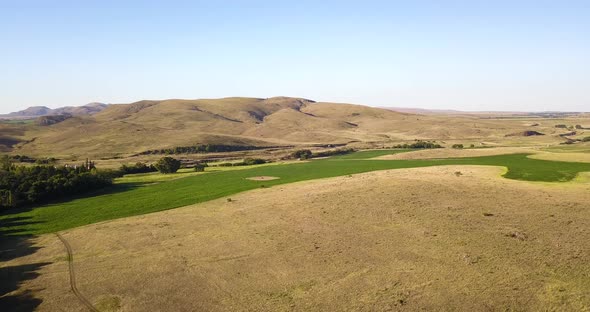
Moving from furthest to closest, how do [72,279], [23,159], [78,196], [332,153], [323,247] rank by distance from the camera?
[332,153] → [23,159] → [78,196] → [323,247] → [72,279]

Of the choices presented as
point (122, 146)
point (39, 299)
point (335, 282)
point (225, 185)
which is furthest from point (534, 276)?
point (122, 146)

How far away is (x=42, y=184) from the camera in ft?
226

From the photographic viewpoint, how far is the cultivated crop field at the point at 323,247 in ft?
95.8

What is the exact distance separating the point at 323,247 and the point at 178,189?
41333 mm

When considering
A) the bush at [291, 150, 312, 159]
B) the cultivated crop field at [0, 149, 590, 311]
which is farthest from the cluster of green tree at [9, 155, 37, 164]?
the cultivated crop field at [0, 149, 590, 311]

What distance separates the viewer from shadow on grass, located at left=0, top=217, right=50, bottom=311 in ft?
97.3

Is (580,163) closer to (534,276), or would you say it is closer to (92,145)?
(534,276)

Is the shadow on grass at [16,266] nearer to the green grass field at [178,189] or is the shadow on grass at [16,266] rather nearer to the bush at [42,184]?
the green grass field at [178,189]

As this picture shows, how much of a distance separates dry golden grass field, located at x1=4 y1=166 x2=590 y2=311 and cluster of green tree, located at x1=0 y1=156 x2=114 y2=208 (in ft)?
79.3

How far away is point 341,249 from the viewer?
1499 inches

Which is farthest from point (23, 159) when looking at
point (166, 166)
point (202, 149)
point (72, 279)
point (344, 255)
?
point (344, 255)

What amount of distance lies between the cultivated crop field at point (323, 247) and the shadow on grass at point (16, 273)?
0.73 feet

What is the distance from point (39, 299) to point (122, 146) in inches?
5527

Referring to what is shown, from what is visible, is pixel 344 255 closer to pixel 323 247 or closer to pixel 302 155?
pixel 323 247
